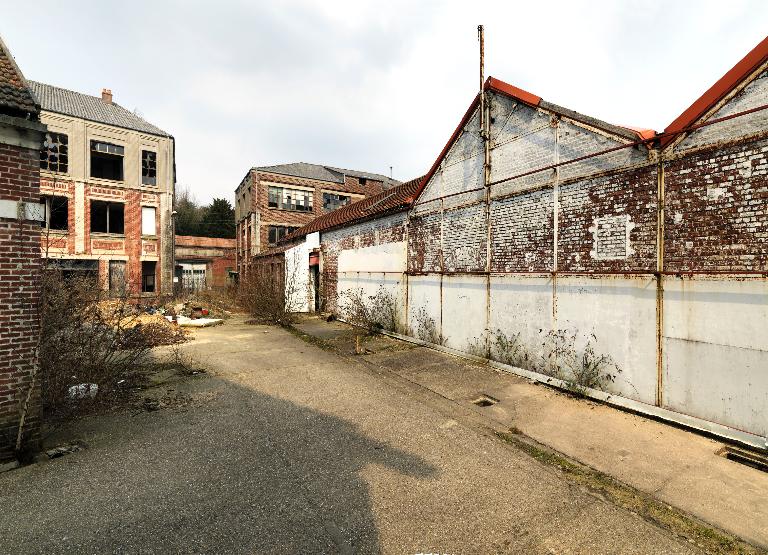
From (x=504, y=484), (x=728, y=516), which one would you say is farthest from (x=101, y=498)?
(x=728, y=516)

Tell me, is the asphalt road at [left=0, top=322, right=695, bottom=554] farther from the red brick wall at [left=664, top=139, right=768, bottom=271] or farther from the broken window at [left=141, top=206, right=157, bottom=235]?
the broken window at [left=141, top=206, right=157, bottom=235]

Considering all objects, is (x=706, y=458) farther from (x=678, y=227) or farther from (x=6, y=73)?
(x=6, y=73)

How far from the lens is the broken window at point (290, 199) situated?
103 feet

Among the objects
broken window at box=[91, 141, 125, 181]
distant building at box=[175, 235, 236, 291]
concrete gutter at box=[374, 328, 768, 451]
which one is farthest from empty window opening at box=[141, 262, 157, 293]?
concrete gutter at box=[374, 328, 768, 451]

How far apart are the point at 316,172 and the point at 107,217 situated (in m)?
17.6

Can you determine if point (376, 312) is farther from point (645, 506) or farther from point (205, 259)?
point (205, 259)

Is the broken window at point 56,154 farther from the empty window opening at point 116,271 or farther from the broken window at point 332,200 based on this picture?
the broken window at point 332,200

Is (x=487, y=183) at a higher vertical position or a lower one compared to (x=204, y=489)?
higher

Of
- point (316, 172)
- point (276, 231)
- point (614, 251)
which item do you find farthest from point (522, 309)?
point (316, 172)

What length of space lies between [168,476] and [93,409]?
9.15ft

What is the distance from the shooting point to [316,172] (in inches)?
1378

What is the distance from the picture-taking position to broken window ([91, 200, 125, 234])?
2264 centimetres

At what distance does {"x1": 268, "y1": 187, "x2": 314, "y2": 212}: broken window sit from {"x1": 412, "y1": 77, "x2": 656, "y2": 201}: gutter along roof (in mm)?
23310

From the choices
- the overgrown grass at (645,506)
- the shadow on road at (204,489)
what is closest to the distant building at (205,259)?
the shadow on road at (204,489)
